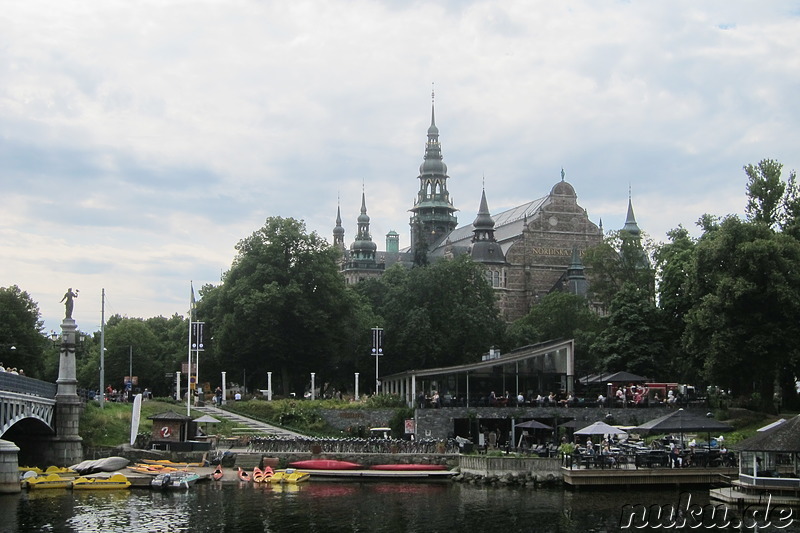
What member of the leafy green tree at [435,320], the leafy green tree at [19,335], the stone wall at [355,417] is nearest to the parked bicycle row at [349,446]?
the stone wall at [355,417]

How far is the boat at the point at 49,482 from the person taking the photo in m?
44.2

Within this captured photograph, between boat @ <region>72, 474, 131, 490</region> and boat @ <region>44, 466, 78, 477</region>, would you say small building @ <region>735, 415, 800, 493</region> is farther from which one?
boat @ <region>44, 466, 78, 477</region>

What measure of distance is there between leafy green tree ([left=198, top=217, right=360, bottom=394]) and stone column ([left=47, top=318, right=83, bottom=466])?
18477 mm

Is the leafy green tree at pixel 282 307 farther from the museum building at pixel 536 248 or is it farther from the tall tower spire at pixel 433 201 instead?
the tall tower spire at pixel 433 201

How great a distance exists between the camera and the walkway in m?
57.5

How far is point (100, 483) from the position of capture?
148 feet

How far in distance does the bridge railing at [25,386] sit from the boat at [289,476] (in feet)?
37.7

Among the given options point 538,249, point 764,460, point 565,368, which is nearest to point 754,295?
point 565,368

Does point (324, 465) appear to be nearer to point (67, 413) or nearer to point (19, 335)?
point (67, 413)

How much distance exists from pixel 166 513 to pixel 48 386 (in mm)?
15491

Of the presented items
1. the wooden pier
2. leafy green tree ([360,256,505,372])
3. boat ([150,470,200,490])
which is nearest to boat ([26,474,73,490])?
boat ([150,470,200,490])

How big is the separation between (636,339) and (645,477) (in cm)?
2615

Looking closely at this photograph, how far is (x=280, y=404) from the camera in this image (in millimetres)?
62719

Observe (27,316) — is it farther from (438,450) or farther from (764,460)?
(764,460)
